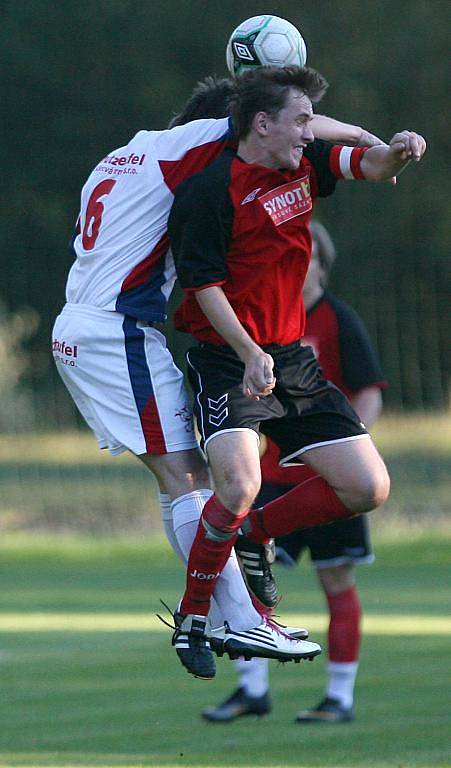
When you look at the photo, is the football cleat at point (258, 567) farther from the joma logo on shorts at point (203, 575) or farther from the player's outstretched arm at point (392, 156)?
the player's outstretched arm at point (392, 156)

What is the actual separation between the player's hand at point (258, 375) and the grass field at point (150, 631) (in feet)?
5.37

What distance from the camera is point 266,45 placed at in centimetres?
559

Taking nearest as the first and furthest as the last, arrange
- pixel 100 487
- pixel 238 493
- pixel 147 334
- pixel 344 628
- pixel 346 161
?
pixel 238 493 < pixel 346 161 < pixel 147 334 < pixel 344 628 < pixel 100 487

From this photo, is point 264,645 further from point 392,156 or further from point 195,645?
point 392,156

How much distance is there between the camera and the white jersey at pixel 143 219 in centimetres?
559

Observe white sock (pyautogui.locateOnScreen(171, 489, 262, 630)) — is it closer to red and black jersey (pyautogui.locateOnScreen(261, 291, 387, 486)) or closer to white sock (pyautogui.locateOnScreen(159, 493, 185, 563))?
white sock (pyautogui.locateOnScreen(159, 493, 185, 563))

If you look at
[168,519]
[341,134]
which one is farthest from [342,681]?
[341,134]

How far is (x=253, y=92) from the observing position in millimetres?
5445

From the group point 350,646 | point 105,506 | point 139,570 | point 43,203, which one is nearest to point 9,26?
point 43,203

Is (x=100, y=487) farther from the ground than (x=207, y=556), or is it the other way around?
(x=207, y=556)

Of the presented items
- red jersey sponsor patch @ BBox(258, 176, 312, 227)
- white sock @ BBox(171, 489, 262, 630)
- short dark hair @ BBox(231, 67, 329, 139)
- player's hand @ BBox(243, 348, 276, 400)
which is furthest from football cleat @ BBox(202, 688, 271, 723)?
short dark hair @ BBox(231, 67, 329, 139)

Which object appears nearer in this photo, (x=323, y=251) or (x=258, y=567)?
(x=258, y=567)

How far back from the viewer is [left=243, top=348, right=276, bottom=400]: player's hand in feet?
17.0

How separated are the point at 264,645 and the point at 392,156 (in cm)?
168
